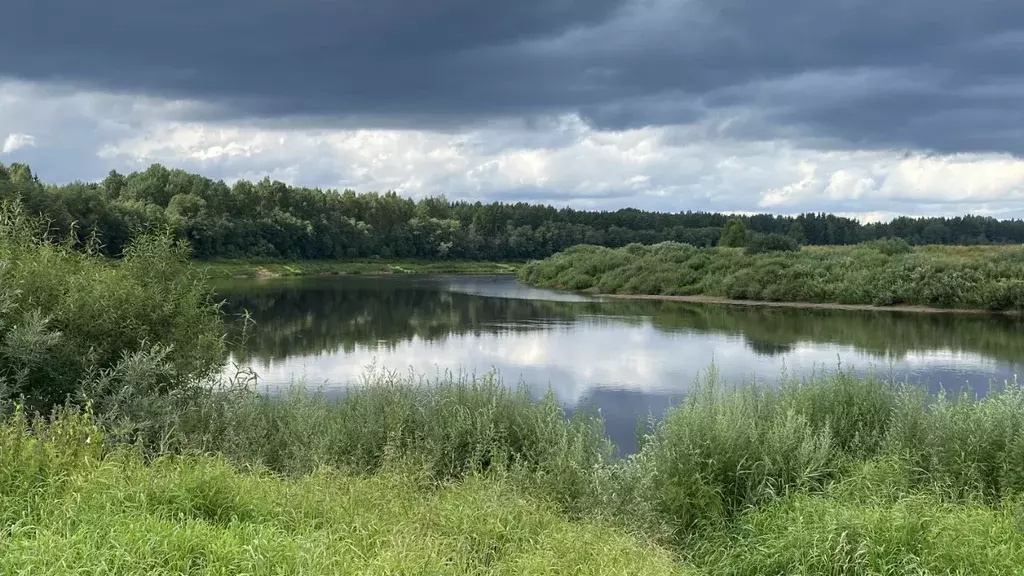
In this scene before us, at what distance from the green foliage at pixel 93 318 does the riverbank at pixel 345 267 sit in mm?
58889

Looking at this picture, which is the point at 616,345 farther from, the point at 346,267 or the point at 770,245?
the point at 346,267

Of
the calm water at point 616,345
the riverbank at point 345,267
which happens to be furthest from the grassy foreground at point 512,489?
the riverbank at point 345,267

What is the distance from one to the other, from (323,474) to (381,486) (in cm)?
60

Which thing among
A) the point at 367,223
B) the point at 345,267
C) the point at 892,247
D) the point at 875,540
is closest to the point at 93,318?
the point at 875,540

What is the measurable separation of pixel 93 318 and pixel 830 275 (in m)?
44.2

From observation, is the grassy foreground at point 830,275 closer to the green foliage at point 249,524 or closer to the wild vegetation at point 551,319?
the wild vegetation at point 551,319

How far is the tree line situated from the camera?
74.8 m

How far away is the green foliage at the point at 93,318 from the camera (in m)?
8.75

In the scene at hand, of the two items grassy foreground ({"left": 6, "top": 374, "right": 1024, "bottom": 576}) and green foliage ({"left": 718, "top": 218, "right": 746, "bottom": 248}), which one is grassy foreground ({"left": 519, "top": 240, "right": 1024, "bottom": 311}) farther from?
grassy foreground ({"left": 6, "top": 374, "right": 1024, "bottom": 576})

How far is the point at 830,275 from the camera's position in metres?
46.7

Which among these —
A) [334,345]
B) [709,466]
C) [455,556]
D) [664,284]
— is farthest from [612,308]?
[455,556]

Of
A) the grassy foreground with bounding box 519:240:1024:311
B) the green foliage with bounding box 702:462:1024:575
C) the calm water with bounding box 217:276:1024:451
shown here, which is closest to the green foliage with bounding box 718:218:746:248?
the grassy foreground with bounding box 519:240:1024:311

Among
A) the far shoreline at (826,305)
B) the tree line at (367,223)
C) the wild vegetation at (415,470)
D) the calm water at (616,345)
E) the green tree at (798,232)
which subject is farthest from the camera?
the green tree at (798,232)

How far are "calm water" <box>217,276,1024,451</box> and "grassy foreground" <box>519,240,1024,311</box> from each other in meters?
3.77
